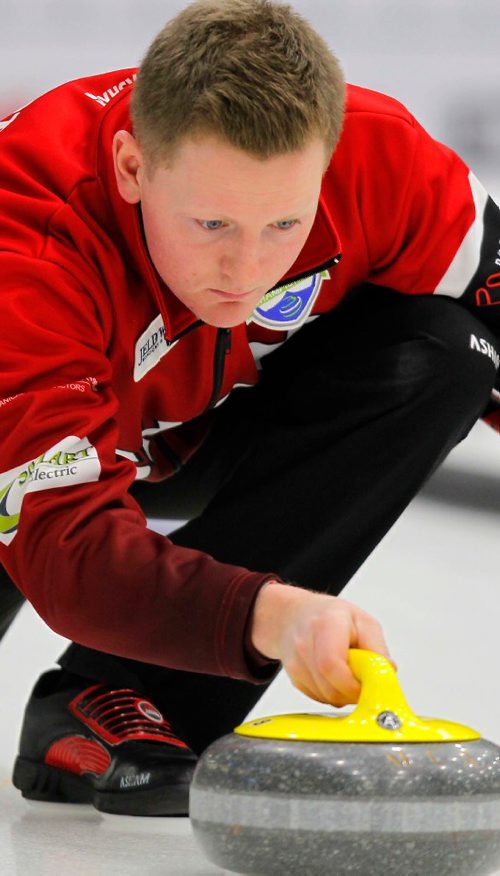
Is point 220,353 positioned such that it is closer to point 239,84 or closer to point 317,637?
point 239,84

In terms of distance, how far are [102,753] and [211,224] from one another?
44 cm

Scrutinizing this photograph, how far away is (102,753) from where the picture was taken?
105 cm

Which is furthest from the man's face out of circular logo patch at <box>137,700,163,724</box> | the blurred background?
the blurred background

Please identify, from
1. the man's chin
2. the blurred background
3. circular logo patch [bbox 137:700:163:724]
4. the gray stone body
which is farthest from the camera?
the blurred background

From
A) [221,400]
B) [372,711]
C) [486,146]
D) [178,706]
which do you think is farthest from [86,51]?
[372,711]

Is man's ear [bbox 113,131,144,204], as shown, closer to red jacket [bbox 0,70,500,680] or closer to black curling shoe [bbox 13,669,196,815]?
red jacket [bbox 0,70,500,680]

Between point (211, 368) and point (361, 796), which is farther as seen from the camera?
point (211, 368)

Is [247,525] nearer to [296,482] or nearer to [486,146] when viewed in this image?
[296,482]

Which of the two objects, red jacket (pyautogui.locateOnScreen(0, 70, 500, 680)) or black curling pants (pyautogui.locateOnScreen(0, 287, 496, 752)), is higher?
red jacket (pyautogui.locateOnScreen(0, 70, 500, 680))

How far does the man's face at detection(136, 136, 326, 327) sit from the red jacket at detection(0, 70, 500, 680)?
0.06m

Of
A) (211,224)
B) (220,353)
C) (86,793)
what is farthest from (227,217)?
(86,793)

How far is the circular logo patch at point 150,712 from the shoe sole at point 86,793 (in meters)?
0.07

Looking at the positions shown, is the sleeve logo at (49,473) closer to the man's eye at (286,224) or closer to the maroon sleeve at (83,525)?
the maroon sleeve at (83,525)

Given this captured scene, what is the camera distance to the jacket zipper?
1110 millimetres
